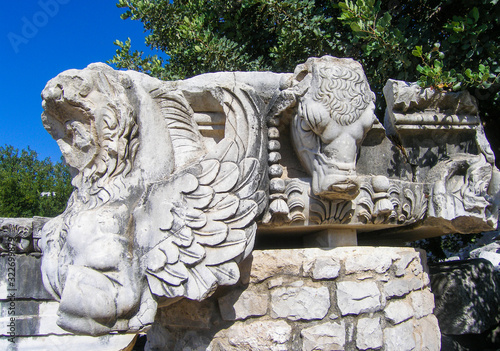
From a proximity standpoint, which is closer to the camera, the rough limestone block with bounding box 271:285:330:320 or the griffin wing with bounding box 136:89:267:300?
the griffin wing with bounding box 136:89:267:300

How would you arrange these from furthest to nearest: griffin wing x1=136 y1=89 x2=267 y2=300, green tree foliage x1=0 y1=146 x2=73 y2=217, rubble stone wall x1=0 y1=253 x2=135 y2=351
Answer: green tree foliage x1=0 y1=146 x2=73 y2=217
rubble stone wall x1=0 y1=253 x2=135 y2=351
griffin wing x1=136 y1=89 x2=267 y2=300

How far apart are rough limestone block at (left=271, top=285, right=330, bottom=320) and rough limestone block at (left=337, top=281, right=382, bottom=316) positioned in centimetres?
8

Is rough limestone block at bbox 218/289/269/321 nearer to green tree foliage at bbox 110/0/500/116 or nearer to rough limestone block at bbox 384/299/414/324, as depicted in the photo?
rough limestone block at bbox 384/299/414/324

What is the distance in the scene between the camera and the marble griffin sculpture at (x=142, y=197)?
1711 mm

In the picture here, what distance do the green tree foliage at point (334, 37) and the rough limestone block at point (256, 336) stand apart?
5.53 ft

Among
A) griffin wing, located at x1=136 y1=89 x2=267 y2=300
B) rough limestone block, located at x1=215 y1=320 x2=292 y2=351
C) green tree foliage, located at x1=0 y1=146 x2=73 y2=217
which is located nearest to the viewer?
griffin wing, located at x1=136 y1=89 x2=267 y2=300

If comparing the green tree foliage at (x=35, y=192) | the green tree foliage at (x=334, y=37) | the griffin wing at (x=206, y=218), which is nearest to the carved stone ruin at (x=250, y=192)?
the griffin wing at (x=206, y=218)

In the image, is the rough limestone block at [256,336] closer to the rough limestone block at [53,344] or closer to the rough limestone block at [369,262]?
the rough limestone block at [369,262]

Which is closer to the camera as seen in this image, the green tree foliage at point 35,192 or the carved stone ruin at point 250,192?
the carved stone ruin at point 250,192

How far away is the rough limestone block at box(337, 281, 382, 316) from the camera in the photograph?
223 cm

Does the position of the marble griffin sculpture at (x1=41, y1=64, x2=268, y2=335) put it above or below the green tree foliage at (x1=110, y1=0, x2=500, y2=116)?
below

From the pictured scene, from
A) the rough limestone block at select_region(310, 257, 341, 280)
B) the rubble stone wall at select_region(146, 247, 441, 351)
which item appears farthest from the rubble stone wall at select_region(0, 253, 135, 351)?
the rough limestone block at select_region(310, 257, 341, 280)

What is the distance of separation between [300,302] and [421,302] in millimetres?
878

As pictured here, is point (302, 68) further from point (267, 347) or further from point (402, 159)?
point (267, 347)
